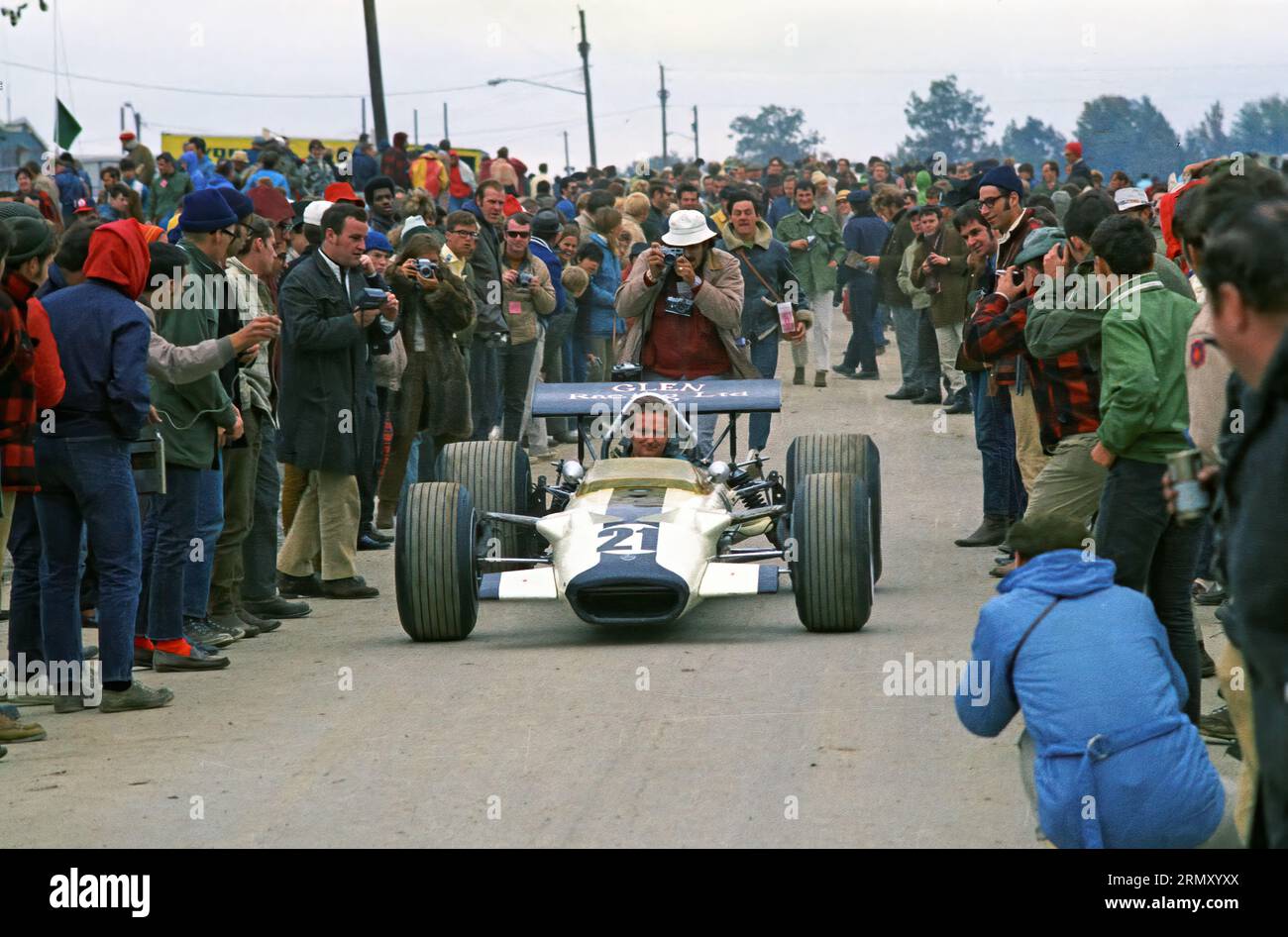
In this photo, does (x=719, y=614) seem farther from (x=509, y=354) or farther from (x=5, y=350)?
(x=509, y=354)

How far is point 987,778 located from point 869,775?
1.41 ft

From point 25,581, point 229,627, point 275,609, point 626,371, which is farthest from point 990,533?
point 25,581

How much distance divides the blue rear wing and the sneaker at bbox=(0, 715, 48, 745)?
12.3 ft

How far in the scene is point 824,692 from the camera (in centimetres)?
802

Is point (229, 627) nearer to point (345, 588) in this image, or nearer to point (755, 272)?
point (345, 588)

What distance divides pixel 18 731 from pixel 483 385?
25.5 feet

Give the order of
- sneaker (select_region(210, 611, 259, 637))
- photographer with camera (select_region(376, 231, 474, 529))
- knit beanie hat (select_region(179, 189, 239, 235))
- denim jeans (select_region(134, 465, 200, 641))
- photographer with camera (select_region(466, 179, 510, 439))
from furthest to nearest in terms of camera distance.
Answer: photographer with camera (select_region(466, 179, 510, 439))
photographer with camera (select_region(376, 231, 474, 529))
sneaker (select_region(210, 611, 259, 637))
knit beanie hat (select_region(179, 189, 239, 235))
denim jeans (select_region(134, 465, 200, 641))

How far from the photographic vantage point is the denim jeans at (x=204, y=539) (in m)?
9.07

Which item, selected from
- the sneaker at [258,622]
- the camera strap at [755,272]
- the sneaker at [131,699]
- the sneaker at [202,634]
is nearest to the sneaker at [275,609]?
the sneaker at [258,622]

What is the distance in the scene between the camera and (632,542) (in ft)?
30.3

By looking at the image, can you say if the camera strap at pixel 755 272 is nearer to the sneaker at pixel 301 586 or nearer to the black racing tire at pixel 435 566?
the sneaker at pixel 301 586

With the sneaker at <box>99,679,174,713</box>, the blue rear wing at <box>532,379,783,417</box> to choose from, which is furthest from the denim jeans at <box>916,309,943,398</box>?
the sneaker at <box>99,679,174,713</box>

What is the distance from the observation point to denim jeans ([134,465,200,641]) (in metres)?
8.83

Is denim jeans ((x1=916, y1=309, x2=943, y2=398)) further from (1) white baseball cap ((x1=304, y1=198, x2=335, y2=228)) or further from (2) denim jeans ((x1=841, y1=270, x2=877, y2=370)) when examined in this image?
(1) white baseball cap ((x1=304, y1=198, x2=335, y2=228))
